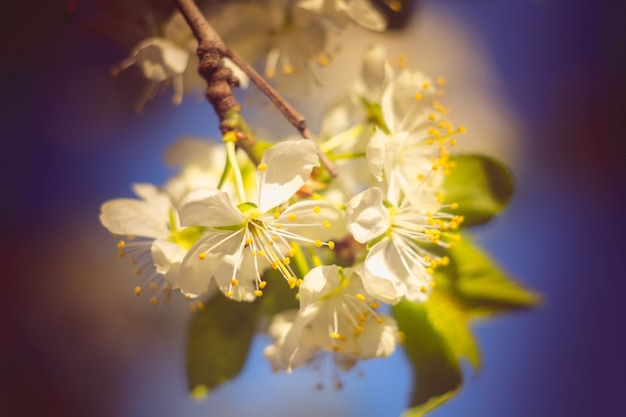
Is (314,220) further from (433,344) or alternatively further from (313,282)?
(433,344)

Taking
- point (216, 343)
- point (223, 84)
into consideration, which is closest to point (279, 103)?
point (223, 84)


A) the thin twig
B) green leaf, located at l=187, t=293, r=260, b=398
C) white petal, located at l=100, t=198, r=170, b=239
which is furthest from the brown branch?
green leaf, located at l=187, t=293, r=260, b=398

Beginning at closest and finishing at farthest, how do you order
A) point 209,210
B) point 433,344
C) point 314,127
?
1. point 209,210
2. point 433,344
3. point 314,127

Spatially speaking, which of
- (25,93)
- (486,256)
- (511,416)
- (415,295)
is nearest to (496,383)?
(511,416)

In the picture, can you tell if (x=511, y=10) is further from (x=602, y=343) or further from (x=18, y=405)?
(x=18, y=405)

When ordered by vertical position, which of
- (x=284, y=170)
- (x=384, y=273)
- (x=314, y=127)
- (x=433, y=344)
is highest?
(x=314, y=127)
